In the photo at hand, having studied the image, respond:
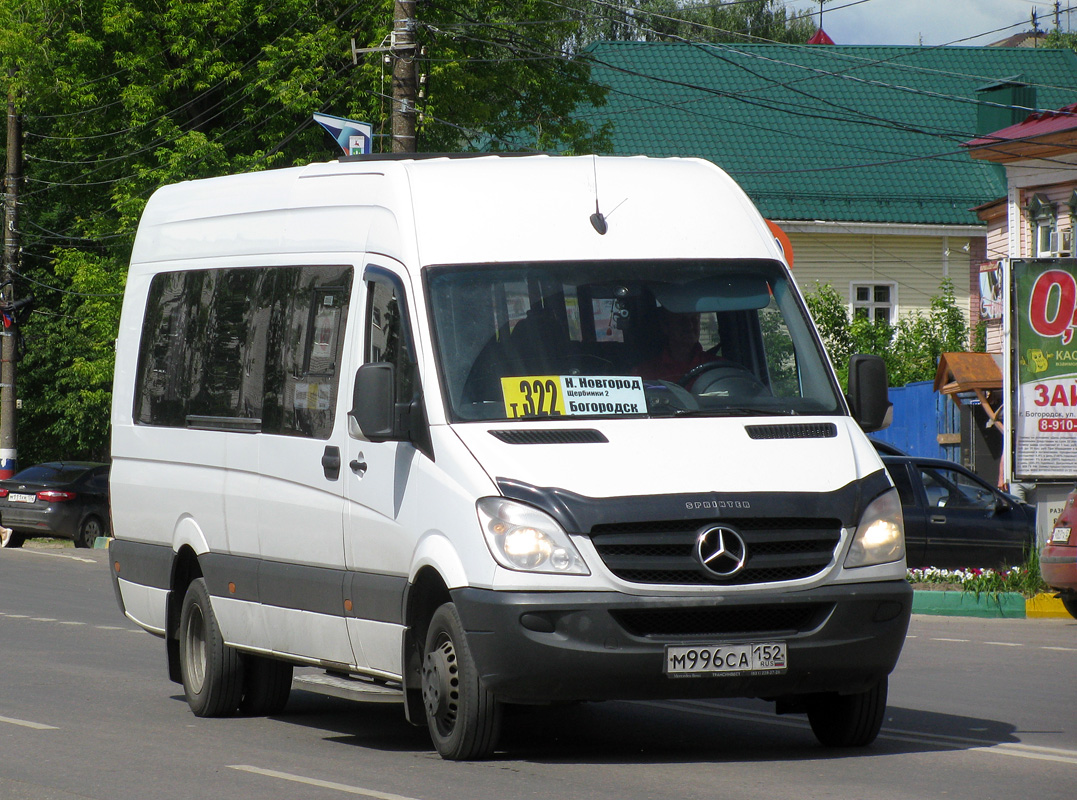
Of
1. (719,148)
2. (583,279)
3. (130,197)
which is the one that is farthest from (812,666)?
(719,148)

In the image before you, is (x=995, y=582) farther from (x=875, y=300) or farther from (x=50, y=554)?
(x=875, y=300)

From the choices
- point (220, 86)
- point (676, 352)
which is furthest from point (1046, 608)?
point (220, 86)

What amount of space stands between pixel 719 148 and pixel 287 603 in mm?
35546

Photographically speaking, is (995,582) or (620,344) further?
(995,582)

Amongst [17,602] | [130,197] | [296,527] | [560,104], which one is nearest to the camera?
[296,527]

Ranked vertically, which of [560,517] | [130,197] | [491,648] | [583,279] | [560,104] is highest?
[560,104]

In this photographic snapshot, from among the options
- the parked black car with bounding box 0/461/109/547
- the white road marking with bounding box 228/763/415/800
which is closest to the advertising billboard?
the white road marking with bounding box 228/763/415/800

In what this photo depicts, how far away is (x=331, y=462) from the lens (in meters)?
8.42

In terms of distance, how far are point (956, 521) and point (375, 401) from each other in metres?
12.2

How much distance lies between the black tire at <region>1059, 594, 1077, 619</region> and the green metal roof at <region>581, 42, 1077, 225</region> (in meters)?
25.8

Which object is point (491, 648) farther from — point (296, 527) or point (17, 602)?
point (17, 602)

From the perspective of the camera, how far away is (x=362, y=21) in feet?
103

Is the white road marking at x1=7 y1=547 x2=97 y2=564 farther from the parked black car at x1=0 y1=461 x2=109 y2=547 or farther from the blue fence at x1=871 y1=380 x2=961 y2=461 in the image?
the blue fence at x1=871 y1=380 x2=961 y2=461

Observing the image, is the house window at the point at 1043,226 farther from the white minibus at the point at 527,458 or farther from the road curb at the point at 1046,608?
the white minibus at the point at 527,458
